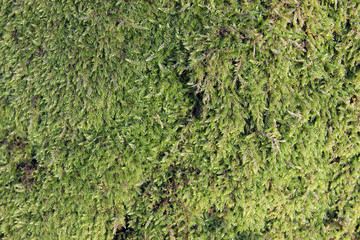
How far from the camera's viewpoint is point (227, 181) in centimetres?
170

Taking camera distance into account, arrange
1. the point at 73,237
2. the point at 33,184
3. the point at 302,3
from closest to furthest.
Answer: the point at 302,3, the point at 73,237, the point at 33,184

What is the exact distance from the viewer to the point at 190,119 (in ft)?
5.66

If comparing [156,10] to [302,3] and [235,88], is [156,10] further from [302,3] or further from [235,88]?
[302,3]

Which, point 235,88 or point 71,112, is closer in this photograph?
point 235,88

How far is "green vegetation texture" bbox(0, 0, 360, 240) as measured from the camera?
64.7 inches

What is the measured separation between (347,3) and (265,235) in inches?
60.2

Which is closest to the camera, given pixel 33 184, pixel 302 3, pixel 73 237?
pixel 302 3

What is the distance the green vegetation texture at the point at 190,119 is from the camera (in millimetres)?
1643

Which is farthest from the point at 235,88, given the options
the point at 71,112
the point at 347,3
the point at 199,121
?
the point at 71,112

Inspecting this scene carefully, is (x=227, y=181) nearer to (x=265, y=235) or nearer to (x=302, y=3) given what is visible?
(x=265, y=235)

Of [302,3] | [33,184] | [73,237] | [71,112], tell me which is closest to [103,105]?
[71,112]

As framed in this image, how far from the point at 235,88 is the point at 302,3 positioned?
0.63m

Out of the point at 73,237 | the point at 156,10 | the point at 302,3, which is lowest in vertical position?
the point at 73,237

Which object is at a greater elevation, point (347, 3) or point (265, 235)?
point (347, 3)
